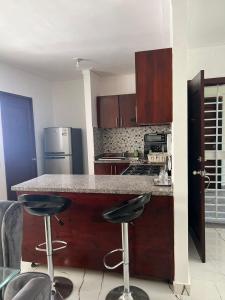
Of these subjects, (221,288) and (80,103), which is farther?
(80,103)

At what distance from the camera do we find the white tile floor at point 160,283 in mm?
1994

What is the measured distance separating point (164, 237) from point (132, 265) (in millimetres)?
418

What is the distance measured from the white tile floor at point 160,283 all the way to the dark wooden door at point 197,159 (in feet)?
0.52

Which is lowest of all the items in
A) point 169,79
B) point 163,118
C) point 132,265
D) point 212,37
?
point 132,265

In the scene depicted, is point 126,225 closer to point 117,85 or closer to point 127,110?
point 127,110

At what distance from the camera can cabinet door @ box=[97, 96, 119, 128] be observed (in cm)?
469

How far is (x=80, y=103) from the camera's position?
5223 mm

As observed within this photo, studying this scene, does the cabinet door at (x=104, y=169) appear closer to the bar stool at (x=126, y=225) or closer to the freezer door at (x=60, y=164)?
the freezer door at (x=60, y=164)

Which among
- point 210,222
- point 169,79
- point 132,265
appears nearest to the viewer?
point 169,79

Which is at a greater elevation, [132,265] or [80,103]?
[80,103]

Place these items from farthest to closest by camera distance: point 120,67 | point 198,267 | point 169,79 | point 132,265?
point 120,67, point 198,267, point 132,265, point 169,79

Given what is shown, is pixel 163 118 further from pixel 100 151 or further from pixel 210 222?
pixel 100 151

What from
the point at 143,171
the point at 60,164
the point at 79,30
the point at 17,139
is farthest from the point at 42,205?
the point at 60,164

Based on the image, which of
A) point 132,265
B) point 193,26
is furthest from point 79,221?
point 193,26
